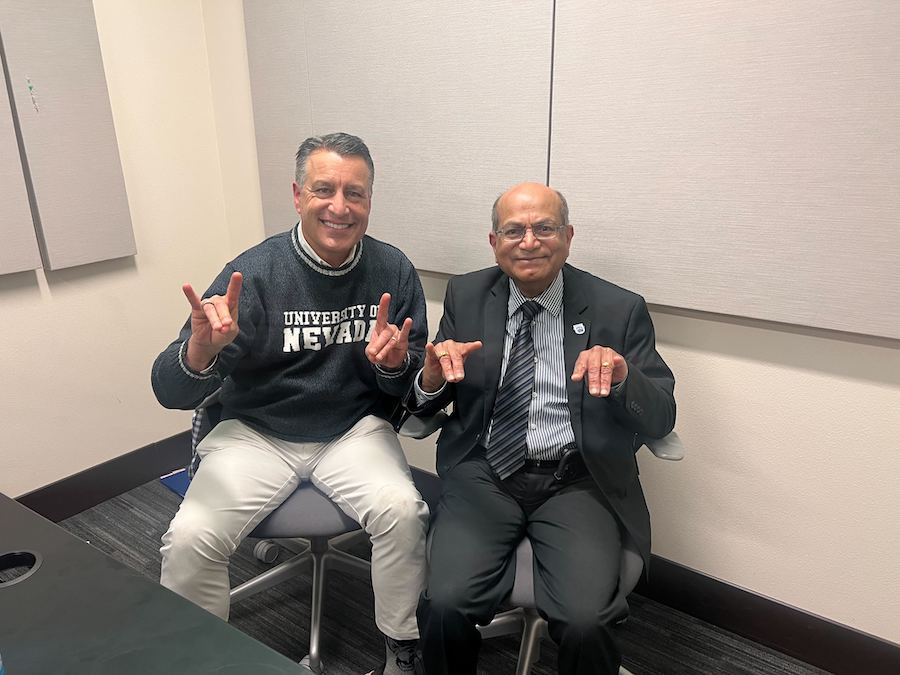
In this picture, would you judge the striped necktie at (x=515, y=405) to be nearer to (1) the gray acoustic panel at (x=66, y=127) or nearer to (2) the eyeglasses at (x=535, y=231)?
(2) the eyeglasses at (x=535, y=231)

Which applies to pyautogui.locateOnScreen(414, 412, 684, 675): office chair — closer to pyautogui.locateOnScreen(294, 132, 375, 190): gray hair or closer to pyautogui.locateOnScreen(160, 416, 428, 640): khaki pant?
pyautogui.locateOnScreen(160, 416, 428, 640): khaki pant

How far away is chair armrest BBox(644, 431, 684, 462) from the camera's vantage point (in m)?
1.61

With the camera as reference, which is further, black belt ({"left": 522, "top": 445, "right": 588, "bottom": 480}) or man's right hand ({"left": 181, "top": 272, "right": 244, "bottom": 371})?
black belt ({"left": 522, "top": 445, "right": 588, "bottom": 480})

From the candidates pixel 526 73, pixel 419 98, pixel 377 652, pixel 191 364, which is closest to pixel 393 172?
pixel 419 98

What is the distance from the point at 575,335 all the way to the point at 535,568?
577 millimetres

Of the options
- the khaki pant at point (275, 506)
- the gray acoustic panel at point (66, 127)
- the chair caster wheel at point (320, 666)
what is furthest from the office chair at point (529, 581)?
the gray acoustic panel at point (66, 127)

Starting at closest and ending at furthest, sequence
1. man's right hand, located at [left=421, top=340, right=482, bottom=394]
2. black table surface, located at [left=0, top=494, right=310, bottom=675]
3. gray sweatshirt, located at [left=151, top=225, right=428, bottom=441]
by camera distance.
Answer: black table surface, located at [left=0, top=494, right=310, bottom=675] → man's right hand, located at [left=421, top=340, right=482, bottom=394] → gray sweatshirt, located at [left=151, top=225, right=428, bottom=441]

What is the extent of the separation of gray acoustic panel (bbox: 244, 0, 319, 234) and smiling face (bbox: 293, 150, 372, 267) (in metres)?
0.76

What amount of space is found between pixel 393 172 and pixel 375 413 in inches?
32.0

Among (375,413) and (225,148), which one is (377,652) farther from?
(225,148)

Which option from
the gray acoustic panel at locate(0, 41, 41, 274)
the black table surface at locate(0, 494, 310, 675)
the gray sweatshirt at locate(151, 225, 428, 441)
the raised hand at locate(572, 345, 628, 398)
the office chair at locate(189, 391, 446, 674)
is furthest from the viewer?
the gray acoustic panel at locate(0, 41, 41, 274)

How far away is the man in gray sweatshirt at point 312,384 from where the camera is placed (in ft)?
5.37

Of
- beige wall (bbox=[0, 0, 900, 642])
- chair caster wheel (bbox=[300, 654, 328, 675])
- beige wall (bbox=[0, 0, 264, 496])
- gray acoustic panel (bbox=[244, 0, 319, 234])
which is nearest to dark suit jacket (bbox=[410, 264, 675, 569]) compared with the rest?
beige wall (bbox=[0, 0, 900, 642])

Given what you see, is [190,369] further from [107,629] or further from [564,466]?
[564,466]
